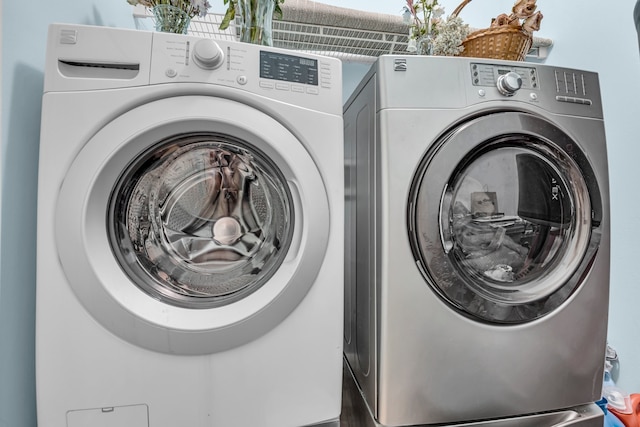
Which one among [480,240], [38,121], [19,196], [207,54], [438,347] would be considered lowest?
[438,347]

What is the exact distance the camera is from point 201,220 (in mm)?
776

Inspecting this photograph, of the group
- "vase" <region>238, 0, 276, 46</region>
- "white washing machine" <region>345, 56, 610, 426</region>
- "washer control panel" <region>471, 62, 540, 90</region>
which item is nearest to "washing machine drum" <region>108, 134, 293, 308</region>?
"white washing machine" <region>345, 56, 610, 426</region>

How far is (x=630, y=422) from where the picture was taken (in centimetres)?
107

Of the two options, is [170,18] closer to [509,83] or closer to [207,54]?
[207,54]

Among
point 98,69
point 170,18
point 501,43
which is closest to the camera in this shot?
point 98,69

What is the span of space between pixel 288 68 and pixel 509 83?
0.54 metres

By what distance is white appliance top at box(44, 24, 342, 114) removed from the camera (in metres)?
0.63

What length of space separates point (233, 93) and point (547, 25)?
5.58ft

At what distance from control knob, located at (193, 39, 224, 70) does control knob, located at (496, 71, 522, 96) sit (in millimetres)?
673

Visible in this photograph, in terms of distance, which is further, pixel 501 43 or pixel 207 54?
pixel 501 43

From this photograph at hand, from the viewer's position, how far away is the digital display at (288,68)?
2.29 feet

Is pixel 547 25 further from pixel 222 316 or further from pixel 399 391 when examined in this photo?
pixel 222 316

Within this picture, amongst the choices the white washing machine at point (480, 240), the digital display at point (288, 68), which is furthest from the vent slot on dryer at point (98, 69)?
the white washing machine at point (480, 240)

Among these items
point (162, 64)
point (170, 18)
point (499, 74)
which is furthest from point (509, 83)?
point (170, 18)
